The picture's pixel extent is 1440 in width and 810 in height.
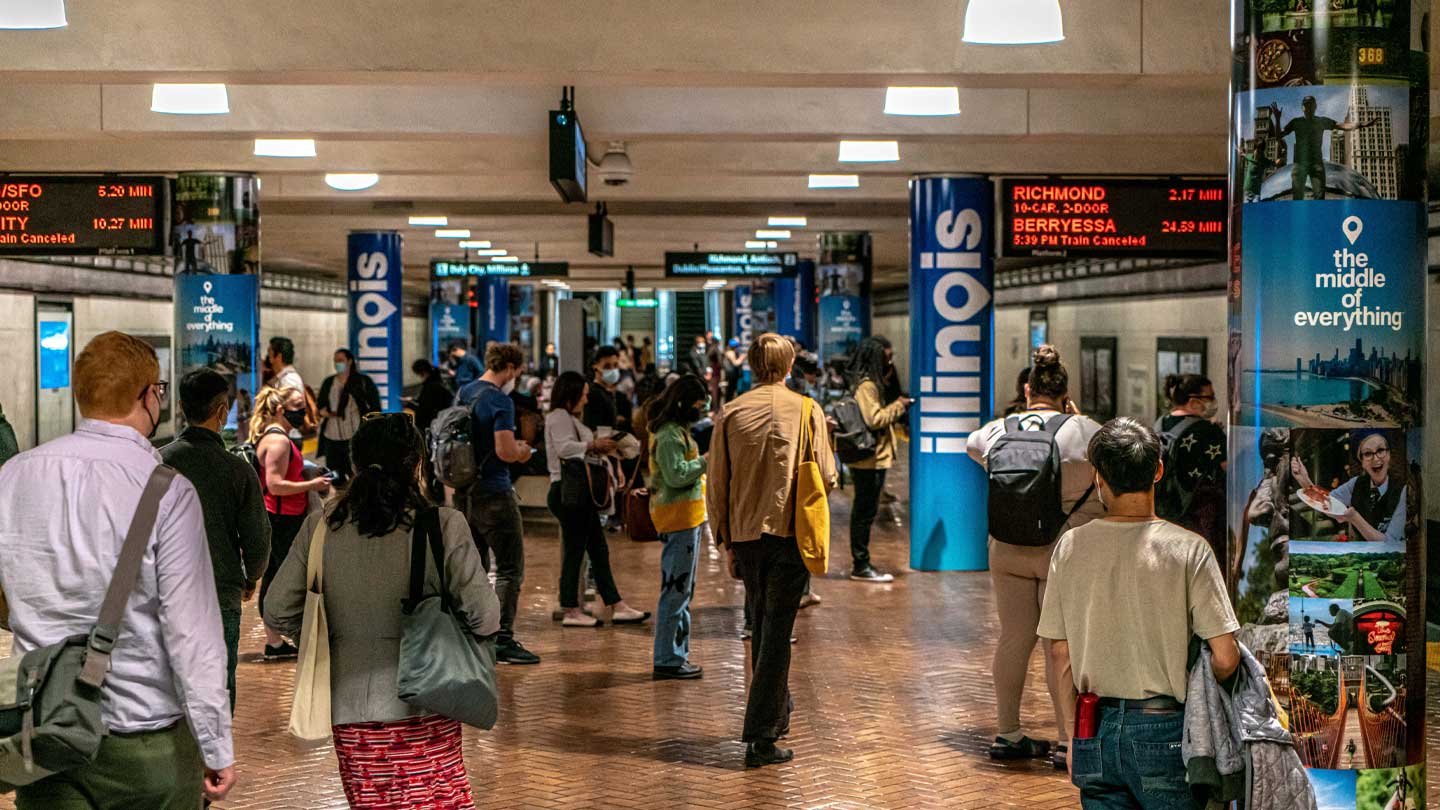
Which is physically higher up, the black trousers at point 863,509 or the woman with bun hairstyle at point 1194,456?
the woman with bun hairstyle at point 1194,456

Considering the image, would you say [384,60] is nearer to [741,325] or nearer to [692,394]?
[692,394]

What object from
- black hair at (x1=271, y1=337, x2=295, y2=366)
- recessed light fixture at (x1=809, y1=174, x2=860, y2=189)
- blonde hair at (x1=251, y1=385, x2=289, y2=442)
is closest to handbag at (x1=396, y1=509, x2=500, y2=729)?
blonde hair at (x1=251, y1=385, x2=289, y2=442)

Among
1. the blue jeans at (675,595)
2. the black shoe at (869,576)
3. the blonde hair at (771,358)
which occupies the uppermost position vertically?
the blonde hair at (771,358)

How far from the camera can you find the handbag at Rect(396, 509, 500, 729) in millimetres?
3752

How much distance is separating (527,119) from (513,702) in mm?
4875

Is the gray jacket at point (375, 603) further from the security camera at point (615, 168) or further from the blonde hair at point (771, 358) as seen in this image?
the security camera at point (615, 168)

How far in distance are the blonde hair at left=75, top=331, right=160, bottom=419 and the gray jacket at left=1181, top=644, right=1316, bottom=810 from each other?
96.0 inches

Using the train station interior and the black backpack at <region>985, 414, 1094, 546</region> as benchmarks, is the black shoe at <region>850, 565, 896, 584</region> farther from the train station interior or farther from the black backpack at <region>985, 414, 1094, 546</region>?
the black backpack at <region>985, 414, 1094, 546</region>

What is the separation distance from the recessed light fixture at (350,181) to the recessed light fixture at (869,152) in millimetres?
4823

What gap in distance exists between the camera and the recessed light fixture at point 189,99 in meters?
9.76

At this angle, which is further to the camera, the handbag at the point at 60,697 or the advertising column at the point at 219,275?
the advertising column at the point at 219,275

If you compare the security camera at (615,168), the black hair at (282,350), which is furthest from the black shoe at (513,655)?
the security camera at (615,168)

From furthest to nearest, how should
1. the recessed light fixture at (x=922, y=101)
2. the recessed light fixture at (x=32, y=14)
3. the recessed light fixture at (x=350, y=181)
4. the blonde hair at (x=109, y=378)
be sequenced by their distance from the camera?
1. the recessed light fixture at (x=350, y=181)
2. the recessed light fixture at (x=922, y=101)
3. the recessed light fixture at (x=32, y=14)
4. the blonde hair at (x=109, y=378)

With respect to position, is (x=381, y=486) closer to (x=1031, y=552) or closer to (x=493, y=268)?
(x=1031, y=552)
